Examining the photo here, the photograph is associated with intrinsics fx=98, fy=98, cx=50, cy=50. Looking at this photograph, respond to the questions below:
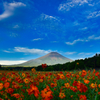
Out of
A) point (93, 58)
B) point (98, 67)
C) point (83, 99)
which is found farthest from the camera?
point (93, 58)

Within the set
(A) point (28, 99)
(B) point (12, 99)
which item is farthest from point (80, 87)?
(B) point (12, 99)

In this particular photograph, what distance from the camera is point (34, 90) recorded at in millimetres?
1724

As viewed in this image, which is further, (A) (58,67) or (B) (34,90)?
(A) (58,67)

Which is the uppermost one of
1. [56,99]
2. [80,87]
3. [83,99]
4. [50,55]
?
[50,55]

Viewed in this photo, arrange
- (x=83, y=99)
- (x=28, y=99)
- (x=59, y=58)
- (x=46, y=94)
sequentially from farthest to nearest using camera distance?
1. (x=59, y=58)
2. (x=28, y=99)
3. (x=83, y=99)
4. (x=46, y=94)

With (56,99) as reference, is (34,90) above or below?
above

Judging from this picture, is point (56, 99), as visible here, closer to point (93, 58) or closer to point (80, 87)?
point (80, 87)

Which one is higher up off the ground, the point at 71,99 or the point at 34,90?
the point at 34,90

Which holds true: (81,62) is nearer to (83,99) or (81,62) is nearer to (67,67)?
(67,67)

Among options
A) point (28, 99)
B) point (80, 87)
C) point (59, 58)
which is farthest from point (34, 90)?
point (59, 58)

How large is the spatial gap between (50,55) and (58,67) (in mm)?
115007

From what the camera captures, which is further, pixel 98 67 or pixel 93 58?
pixel 93 58

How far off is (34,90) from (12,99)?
157 cm

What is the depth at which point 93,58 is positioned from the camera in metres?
14.1
